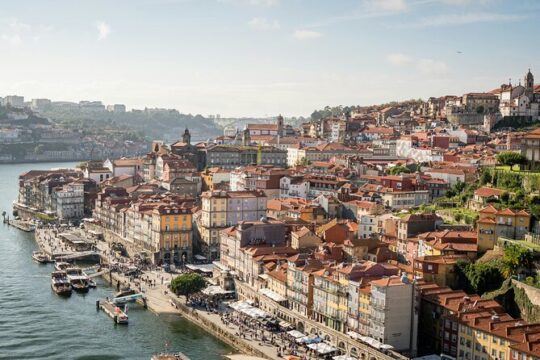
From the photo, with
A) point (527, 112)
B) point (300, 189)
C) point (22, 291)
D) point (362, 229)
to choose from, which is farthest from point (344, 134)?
point (22, 291)

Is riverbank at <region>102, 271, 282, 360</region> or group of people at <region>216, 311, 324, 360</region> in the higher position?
group of people at <region>216, 311, 324, 360</region>

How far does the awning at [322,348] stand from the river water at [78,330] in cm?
352

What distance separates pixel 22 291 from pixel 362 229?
16990 mm

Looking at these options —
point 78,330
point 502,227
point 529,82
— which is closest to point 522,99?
point 529,82

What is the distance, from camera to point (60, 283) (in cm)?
3794

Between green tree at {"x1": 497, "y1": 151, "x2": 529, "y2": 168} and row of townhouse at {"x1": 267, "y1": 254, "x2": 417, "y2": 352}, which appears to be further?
green tree at {"x1": 497, "y1": 151, "x2": 529, "y2": 168}

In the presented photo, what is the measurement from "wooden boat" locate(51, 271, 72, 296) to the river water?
38 centimetres

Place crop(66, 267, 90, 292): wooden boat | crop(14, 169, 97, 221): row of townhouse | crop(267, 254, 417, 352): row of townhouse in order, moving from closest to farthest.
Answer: crop(267, 254, 417, 352): row of townhouse → crop(66, 267, 90, 292): wooden boat → crop(14, 169, 97, 221): row of townhouse

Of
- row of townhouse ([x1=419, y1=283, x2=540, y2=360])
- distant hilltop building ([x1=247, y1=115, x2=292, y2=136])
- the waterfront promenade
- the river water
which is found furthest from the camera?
distant hilltop building ([x1=247, y1=115, x2=292, y2=136])

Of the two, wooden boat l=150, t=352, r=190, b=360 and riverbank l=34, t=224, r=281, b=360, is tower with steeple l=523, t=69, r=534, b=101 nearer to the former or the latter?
riverbank l=34, t=224, r=281, b=360

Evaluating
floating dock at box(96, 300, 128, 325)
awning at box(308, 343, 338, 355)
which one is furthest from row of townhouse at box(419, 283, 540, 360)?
floating dock at box(96, 300, 128, 325)

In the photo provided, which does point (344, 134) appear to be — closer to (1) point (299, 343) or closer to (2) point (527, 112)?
(2) point (527, 112)

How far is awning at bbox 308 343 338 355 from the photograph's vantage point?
27.5 metres

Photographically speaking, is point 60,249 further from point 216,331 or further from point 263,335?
point 263,335
